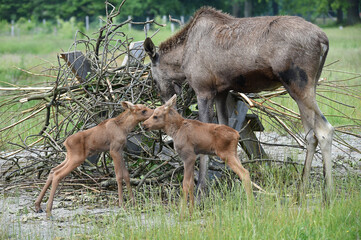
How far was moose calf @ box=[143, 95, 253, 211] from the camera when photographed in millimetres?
5773

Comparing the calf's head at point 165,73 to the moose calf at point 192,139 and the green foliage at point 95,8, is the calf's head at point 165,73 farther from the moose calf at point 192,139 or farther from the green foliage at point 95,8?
the green foliage at point 95,8

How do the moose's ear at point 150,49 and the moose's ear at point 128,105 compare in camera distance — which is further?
the moose's ear at point 150,49

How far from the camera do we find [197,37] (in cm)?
686

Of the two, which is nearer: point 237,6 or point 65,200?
point 65,200

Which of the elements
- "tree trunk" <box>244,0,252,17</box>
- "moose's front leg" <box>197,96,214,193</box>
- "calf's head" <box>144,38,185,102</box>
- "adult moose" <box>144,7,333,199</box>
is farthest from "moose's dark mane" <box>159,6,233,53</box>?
"tree trunk" <box>244,0,252,17</box>

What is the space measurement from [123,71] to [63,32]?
29842 mm

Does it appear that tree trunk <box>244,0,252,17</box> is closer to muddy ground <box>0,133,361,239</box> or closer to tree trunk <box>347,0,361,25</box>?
tree trunk <box>347,0,361,25</box>

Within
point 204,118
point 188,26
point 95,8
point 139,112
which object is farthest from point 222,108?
point 95,8

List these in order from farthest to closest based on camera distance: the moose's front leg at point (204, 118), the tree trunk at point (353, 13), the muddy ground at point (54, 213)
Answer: the tree trunk at point (353, 13) < the moose's front leg at point (204, 118) < the muddy ground at point (54, 213)

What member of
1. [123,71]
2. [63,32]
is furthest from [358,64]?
[63,32]

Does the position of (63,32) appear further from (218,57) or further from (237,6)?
(218,57)

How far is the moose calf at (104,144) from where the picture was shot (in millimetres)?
6148

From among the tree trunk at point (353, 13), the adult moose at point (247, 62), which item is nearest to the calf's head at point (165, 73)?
the adult moose at point (247, 62)

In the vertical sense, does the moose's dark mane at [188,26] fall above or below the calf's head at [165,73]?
above
